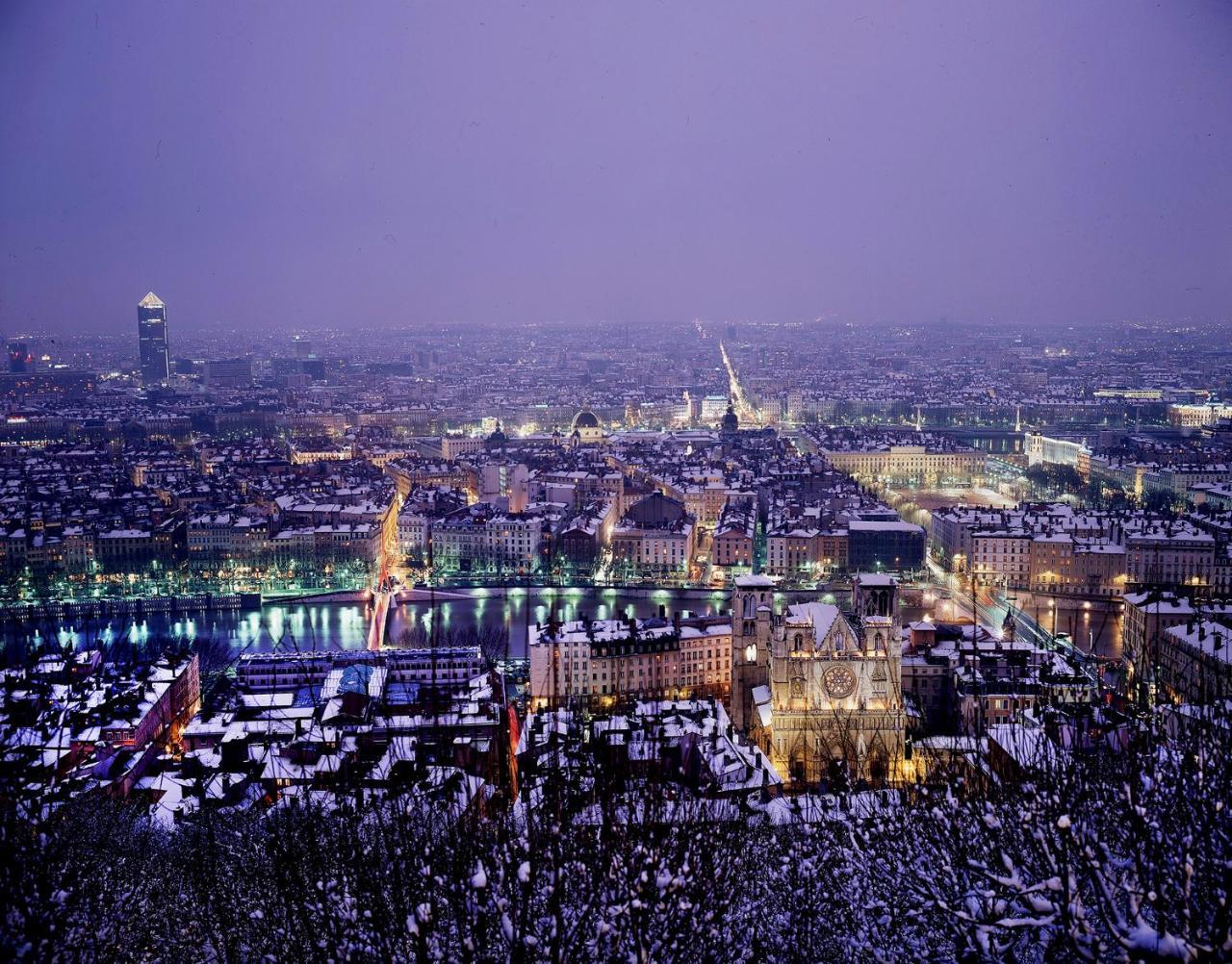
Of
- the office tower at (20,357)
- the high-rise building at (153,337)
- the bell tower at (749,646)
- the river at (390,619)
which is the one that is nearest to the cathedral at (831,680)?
the bell tower at (749,646)

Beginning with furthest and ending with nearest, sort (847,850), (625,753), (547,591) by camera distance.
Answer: (547,591), (625,753), (847,850)

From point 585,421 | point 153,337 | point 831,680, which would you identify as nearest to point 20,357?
point 153,337

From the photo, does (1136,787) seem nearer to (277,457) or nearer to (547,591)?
(547,591)

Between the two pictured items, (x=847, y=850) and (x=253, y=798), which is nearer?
(x=847, y=850)

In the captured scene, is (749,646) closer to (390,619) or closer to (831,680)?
(831,680)

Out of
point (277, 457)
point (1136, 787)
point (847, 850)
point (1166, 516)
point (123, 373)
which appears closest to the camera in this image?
point (1136, 787)

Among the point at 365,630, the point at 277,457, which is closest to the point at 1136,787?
the point at 365,630

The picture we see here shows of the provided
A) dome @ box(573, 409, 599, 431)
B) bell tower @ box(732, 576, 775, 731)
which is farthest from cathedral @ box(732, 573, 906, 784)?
dome @ box(573, 409, 599, 431)
